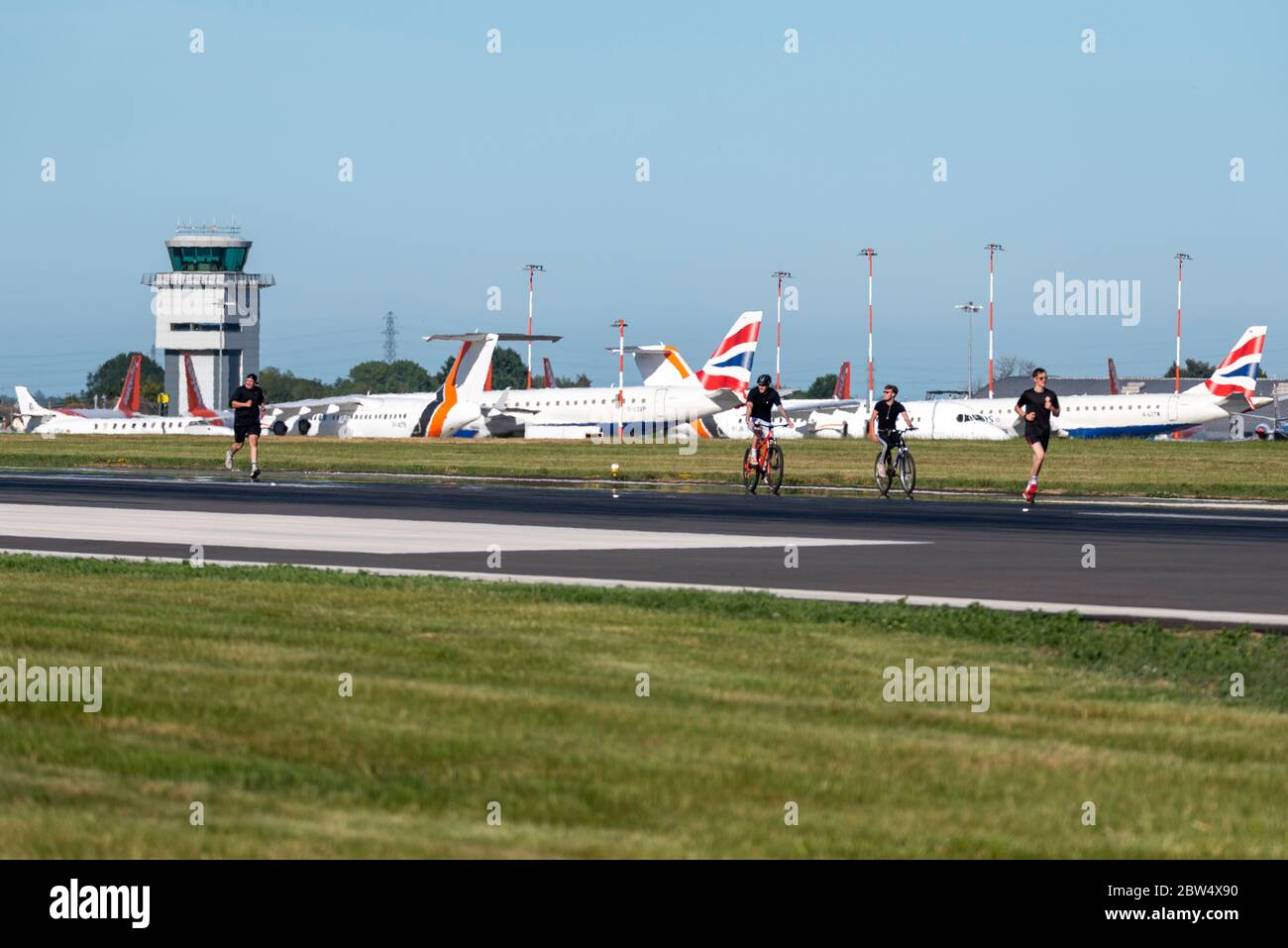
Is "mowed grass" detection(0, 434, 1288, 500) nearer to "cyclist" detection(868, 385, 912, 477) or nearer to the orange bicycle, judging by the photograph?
"cyclist" detection(868, 385, 912, 477)

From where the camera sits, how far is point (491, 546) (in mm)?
19719

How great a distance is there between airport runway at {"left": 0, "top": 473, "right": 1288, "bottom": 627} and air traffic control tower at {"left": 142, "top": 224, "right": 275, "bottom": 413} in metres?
134

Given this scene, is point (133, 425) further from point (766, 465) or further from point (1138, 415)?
point (766, 465)

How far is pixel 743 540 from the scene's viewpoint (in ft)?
70.3

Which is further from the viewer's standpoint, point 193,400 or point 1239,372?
point 193,400

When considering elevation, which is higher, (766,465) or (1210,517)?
(766,465)

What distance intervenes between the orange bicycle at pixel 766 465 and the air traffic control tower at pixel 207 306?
13421 centimetres

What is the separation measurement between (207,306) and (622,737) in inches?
6349

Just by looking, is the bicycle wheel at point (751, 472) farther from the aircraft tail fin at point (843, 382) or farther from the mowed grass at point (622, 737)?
the aircraft tail fin at point (843, 382)

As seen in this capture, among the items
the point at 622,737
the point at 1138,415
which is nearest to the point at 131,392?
the point at 1138,415

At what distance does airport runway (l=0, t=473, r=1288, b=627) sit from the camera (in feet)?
51.8

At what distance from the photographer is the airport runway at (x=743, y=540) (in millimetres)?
15796
